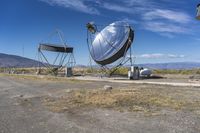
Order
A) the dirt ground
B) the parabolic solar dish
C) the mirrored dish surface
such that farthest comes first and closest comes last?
1. the mirrored dish surface
2. the parabolic solar dish
3. the dirt ground

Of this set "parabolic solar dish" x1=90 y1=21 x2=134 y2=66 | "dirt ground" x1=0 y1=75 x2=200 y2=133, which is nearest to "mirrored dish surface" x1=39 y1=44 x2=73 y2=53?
"parabolic solar dish" x1=90 y1=21 x2=134 y2=66

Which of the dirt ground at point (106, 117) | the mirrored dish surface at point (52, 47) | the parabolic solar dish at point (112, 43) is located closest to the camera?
the dirt ground at point (106, 117)

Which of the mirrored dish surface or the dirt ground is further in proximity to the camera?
the mirrored dish surface

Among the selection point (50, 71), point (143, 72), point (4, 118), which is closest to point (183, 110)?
point (4, 118)

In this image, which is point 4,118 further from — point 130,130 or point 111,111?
point 130,130

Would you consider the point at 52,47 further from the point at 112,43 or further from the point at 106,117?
the point at 106,117

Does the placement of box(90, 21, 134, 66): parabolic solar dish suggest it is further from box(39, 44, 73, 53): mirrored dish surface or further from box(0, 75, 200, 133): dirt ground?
box(0, 75, 200, 133): dirt ground

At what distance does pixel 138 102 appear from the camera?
20266 millimetres

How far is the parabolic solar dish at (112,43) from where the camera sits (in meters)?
49.2

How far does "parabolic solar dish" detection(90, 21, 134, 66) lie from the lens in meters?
49.2

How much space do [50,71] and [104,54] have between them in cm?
3151

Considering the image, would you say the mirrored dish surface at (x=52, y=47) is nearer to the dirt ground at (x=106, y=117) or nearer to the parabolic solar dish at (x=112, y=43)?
the parabolic solar dish at (x=112, y=43)

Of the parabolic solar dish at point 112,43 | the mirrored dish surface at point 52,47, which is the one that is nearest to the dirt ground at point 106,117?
the parabolic solar dish at point 112,43

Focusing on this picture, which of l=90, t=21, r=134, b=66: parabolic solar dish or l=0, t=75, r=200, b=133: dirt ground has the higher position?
l=90, t=21, r=134, b=66: parabolic solar dish
